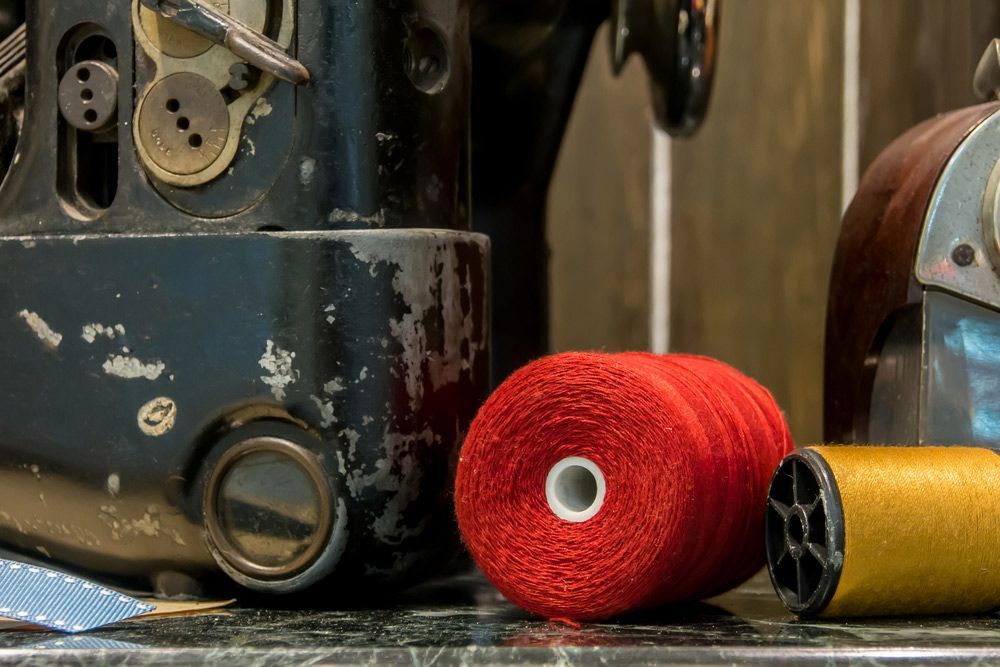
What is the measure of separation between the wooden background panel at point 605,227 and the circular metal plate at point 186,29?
3.48 feet

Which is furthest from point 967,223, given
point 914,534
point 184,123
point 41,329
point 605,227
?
point 605,227

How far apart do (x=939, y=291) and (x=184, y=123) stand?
0.54 metres

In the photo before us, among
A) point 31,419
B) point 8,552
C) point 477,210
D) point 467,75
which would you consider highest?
point 467,75

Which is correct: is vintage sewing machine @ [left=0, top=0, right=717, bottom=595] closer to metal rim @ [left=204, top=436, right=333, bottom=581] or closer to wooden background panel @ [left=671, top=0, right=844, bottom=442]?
metal rim @ [left=204, top=436, right=333, bottom=581]

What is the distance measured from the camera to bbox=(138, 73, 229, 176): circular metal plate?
85 centimetres

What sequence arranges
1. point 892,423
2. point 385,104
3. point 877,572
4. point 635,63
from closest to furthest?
point 877,572 < point 385,104 < point 892,423 < point 635,63

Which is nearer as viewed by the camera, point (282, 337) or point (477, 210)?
point (282, 337)

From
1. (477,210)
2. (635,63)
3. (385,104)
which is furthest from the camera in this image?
(635,63)

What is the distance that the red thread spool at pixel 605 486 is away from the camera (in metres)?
0.75

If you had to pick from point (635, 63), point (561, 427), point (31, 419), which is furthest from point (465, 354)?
Result: point (635, 63)

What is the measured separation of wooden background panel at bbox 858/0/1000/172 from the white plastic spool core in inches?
30.5

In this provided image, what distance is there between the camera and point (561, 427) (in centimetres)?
79

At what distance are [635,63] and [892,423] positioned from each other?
99cm

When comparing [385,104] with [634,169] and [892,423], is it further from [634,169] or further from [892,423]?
[634,169]
